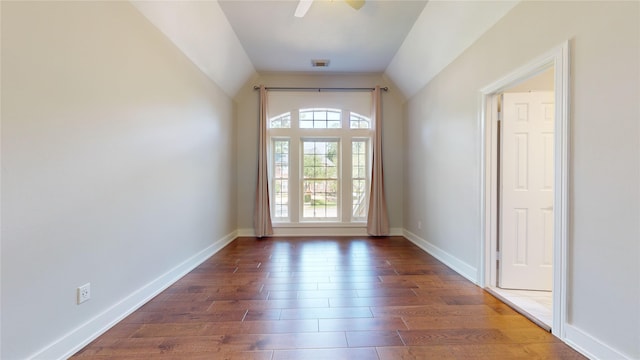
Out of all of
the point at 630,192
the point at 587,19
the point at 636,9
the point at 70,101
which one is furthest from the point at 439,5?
the point at 70,101

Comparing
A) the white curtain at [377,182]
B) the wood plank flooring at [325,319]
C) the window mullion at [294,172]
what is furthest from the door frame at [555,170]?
the window mullion at [294,172]

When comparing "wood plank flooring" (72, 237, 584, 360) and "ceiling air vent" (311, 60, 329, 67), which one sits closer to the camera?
"wood plank flooring" (72, 237, 584, 360)

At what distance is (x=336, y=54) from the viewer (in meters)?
4.19

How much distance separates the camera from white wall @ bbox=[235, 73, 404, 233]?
198 inches

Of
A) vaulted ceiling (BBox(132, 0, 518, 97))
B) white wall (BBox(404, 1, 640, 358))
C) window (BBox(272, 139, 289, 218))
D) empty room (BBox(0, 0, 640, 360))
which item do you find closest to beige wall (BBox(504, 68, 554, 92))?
empty room (BBox(0, 0, 640, 360))

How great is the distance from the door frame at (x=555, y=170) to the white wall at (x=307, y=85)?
96.7 inches

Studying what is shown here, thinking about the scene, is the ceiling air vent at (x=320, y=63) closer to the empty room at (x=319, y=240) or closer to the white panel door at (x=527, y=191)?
the empty room at (x=319, y=240)

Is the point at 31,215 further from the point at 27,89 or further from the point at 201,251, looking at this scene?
the point at 201,251

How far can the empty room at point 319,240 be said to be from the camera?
147 centimetres

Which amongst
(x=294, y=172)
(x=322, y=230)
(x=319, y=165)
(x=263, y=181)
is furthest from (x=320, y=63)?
(x=322, y=230)

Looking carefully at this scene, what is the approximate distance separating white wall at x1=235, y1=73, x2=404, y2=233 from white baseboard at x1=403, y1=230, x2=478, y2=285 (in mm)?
920

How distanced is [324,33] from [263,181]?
2.64m

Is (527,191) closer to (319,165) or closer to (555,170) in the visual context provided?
(555,170)

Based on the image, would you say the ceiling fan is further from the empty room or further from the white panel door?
the white panel door
